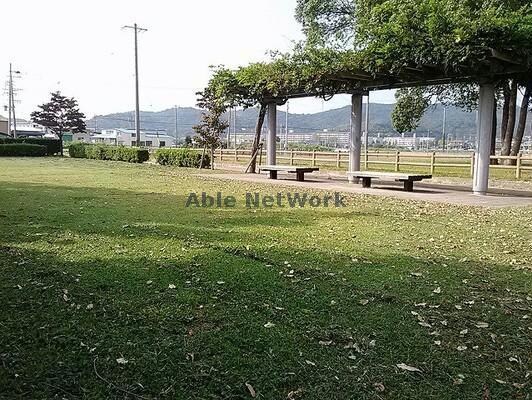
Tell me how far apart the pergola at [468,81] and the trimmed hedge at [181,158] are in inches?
344

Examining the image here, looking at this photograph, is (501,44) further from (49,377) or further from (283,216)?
Result: (49,377)

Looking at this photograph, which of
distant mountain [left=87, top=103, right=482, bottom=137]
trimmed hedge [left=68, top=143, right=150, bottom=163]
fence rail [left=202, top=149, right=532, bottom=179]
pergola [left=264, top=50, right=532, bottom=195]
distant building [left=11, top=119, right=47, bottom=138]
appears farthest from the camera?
distant mountain [left=87, top=103, right=482, bottom=137]

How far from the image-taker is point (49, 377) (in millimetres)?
2475

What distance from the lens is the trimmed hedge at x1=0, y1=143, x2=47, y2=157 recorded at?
31969 millimetres

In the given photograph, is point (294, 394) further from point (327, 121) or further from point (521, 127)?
point (327, 121)

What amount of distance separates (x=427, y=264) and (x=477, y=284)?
2.27 feet

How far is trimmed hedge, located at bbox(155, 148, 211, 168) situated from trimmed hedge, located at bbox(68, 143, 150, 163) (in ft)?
5.42

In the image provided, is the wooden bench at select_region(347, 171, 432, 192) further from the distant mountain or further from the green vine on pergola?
the distant mountain

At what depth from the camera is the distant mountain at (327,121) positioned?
279 ft

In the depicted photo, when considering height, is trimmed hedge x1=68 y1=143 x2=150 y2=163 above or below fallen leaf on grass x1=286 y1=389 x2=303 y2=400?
above

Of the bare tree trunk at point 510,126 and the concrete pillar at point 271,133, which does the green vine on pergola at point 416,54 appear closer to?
the concrete pillar at point 271,133

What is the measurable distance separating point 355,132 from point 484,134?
435 centimetres

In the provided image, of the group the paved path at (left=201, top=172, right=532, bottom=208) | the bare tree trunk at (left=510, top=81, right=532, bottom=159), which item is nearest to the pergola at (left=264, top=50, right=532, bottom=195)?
the paved path at (left=201, top=172, right=532, bottom=208)

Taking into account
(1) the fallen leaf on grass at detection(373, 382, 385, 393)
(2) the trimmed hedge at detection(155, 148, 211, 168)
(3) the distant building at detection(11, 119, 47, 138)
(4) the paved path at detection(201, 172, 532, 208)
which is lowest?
(1) the fallen leaf on grass at detection(373, 382, 385, 393)
